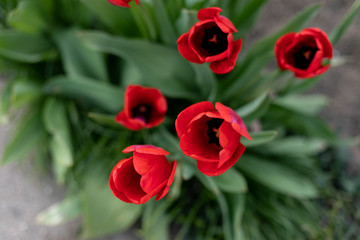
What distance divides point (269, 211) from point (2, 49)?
973 millimetres

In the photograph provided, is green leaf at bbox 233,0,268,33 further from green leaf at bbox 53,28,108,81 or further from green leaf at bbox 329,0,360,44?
green leaf at bbox 53,28,108,81

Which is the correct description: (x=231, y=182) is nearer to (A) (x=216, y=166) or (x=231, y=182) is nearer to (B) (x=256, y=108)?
(B) (x=256, y=108)

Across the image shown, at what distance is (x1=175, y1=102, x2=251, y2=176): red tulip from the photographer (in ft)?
1.39

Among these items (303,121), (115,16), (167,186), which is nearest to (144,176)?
(167,186)

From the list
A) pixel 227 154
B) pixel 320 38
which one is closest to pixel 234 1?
pixel 320 38

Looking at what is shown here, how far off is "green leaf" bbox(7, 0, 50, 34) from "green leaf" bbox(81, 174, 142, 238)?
473mm

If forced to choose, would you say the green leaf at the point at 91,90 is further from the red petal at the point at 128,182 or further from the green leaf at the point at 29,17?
the red petal at the point at 128,182

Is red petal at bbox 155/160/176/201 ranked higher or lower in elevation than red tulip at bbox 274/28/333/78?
lower

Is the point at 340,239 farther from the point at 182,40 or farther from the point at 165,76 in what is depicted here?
the point at 182,40

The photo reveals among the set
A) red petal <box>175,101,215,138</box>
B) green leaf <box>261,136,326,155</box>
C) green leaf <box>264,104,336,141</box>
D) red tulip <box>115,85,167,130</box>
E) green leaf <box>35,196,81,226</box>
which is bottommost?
green leaf <box>35,196,81,226</box>

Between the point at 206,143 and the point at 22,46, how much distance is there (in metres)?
0.73

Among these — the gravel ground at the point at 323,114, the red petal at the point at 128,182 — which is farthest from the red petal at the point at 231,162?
the gravel ground at the point at 323,114

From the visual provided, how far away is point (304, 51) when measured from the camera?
0.61m

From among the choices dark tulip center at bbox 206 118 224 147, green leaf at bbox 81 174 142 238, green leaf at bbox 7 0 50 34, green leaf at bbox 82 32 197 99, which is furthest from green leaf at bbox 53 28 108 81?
dark tulip center at bbox 206 118 224 147
